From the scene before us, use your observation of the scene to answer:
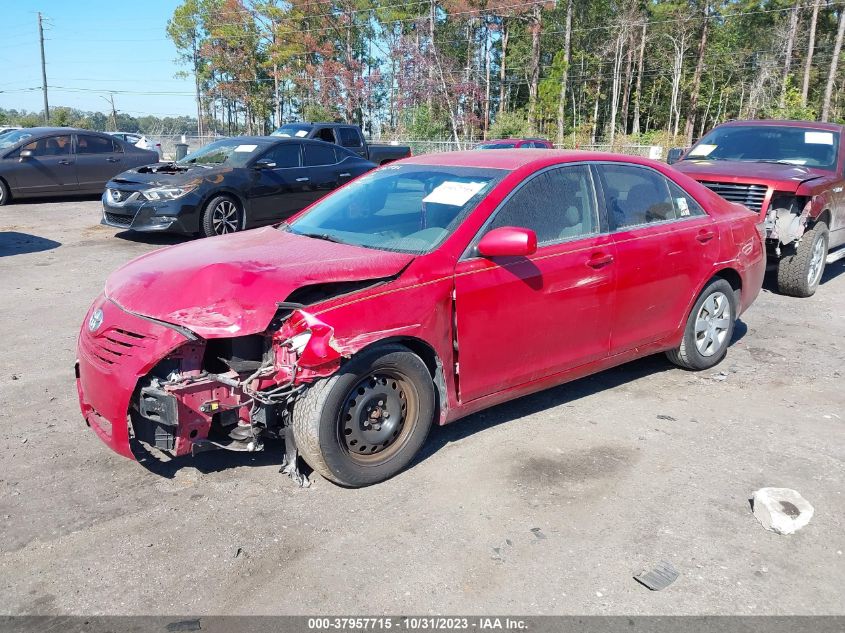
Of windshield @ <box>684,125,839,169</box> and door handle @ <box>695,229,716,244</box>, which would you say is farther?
windshield @ <box>684,125,839,169</box>

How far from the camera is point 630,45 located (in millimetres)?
51344

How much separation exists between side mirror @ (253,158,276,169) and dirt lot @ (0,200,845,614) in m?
6.44

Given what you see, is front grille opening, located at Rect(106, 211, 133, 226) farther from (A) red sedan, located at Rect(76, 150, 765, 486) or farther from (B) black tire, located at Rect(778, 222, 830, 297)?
(B) black tire, located at Rect(778, 222, 830, 297)

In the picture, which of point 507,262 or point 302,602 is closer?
point 302,602

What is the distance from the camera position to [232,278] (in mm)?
3398

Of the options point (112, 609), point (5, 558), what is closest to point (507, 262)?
point (112, 609)

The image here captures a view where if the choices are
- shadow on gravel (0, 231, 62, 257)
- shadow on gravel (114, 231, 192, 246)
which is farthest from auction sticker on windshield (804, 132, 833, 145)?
shadow on gravel (0, 231, 62, 257)

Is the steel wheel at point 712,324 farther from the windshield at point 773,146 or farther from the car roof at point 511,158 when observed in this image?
the windshield at point 773,146

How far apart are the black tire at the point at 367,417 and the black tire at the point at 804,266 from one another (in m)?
5.84

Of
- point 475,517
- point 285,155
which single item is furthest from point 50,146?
point 475,517

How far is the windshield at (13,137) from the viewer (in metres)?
14.3

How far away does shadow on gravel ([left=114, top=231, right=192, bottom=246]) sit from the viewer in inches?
433

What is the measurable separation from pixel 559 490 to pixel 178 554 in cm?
187

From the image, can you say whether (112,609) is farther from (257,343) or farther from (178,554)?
(257,343)
